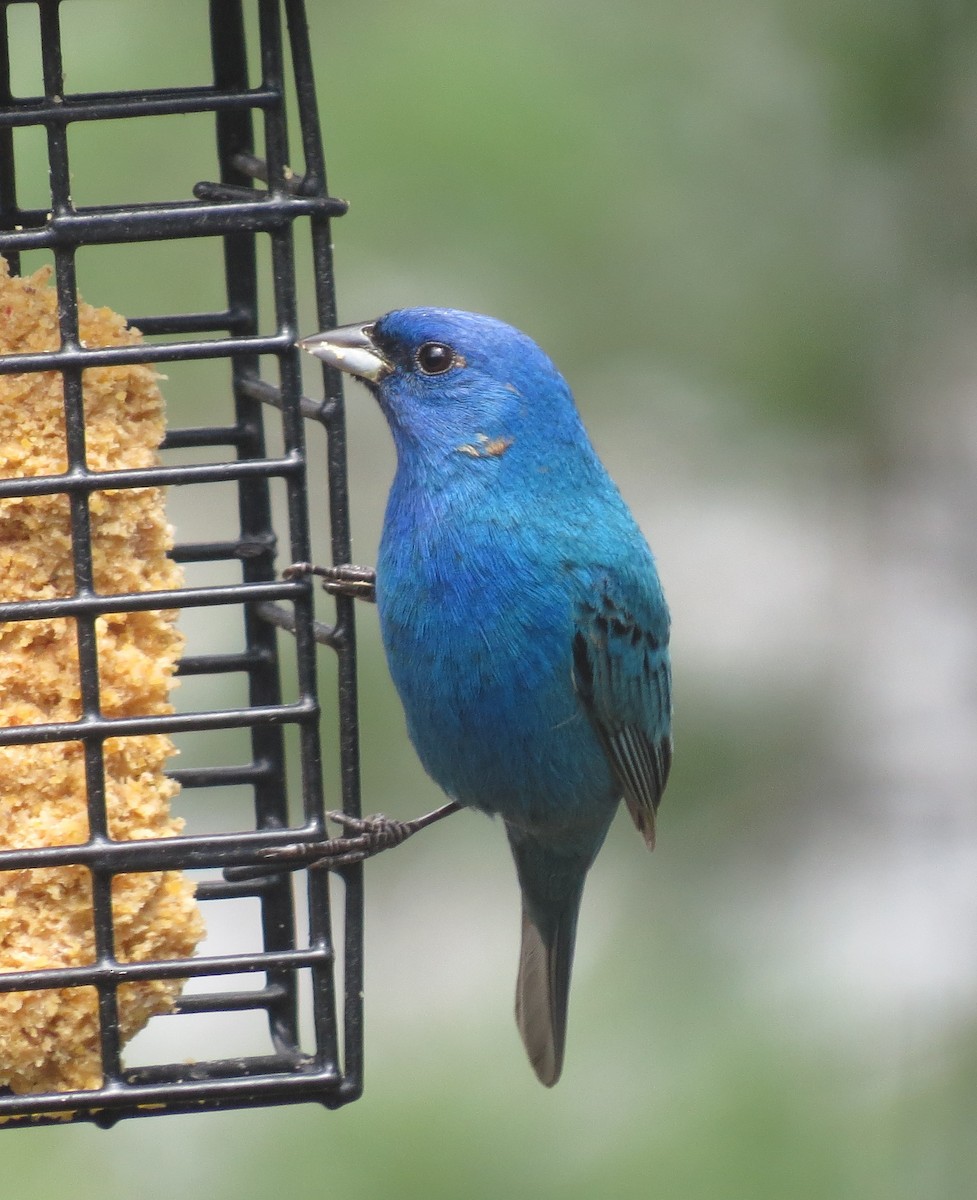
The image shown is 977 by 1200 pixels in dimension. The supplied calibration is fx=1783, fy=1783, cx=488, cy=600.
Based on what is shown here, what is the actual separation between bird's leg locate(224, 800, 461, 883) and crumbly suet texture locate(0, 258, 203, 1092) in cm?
21

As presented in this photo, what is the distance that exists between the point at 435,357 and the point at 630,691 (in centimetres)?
92

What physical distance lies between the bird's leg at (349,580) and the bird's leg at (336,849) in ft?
1.52

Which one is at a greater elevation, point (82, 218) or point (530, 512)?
point (82, 218)

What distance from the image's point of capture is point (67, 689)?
10.9 ft

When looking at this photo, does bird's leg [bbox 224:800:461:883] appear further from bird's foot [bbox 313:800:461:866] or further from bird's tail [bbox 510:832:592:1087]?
bird's tail [bbox 510:832:592:1087]

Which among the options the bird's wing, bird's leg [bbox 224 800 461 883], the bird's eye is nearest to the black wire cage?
bird's leg [bbox 224 800 461 883]

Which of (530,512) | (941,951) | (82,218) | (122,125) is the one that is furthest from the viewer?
(941,951)

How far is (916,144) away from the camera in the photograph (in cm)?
428

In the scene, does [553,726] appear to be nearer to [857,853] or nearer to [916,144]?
[857,853]

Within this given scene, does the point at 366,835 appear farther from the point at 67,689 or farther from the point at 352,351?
the point at 352,351

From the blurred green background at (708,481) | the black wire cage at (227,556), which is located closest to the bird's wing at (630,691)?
the blurred green background at (708,481)

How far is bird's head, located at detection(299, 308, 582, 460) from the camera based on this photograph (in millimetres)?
3908

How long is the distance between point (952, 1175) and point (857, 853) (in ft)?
3.25

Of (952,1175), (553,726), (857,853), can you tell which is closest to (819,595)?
(857,853)
